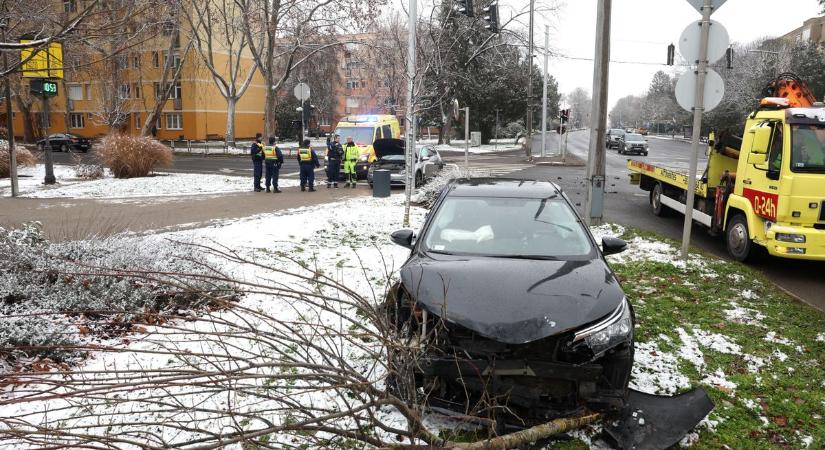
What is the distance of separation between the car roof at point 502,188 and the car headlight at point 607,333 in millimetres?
2013

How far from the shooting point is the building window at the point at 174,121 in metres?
58.1

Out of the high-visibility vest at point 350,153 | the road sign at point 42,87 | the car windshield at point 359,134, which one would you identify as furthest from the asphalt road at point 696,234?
the road sign at point 42,87

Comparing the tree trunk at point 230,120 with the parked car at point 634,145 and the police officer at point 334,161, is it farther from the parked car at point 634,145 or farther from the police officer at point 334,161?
the parked car at point 634,145

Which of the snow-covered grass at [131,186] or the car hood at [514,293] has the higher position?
the car hood at [514,293]

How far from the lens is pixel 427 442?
102 inches

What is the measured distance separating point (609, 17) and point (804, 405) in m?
8.52

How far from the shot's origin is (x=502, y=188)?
5785 millimetres

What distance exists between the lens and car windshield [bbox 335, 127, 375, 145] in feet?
73.9

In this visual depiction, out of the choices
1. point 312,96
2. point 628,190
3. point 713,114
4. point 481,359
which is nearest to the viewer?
point 481,359

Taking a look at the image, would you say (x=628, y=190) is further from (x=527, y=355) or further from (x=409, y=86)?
(x=527, y=355)

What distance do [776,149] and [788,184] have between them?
593 millimetres

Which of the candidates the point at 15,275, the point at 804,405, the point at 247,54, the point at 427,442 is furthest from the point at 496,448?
the point at 247,54

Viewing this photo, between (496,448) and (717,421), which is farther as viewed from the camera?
(717,421)

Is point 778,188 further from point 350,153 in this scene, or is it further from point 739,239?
point 350,153
